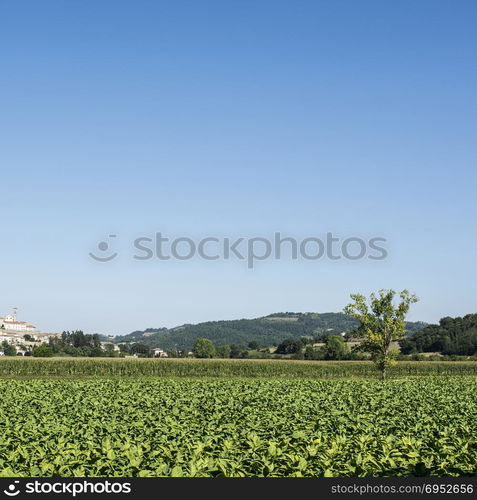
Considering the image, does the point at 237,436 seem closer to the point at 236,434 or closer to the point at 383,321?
the point at 236,434

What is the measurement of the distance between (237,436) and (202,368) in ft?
219

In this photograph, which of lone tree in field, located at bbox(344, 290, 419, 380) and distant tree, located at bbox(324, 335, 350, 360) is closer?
lone tree in field, located at bbox(344, 290, 419, 380)

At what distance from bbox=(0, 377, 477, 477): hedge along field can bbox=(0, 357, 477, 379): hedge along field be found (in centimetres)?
4842

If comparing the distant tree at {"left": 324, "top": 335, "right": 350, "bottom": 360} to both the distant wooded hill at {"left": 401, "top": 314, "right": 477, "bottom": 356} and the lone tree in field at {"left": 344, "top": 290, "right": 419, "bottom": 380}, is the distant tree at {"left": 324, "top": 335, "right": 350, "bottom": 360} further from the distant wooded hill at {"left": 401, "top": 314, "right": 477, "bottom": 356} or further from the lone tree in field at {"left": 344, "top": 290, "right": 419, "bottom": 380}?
the lone tree in field at {"left": 344, "top": 290, "right": 419, "bottom": 380}

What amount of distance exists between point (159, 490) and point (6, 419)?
13024 millimetres

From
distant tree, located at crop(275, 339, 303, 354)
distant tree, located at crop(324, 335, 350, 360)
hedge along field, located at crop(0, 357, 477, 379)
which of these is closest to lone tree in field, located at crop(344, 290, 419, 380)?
hedge along field, located at crop(0, 357, 477, 379)

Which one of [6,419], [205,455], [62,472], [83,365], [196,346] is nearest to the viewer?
[62,472]

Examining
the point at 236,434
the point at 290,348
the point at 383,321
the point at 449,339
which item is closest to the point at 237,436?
the point at 236,434

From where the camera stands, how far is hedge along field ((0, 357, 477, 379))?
80.3 m

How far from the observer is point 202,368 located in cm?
8206

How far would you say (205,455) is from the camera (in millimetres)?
12508

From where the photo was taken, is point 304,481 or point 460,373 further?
point 460,373

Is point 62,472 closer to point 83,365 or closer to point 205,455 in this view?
point 205,455

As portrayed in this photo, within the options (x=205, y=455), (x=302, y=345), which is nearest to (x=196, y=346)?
(x=302, y=345)
